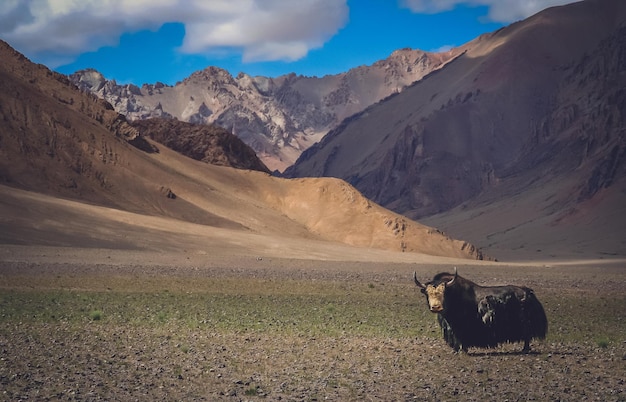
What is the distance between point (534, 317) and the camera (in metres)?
18.2

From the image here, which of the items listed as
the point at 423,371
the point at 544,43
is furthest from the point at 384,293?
the point at 544,43

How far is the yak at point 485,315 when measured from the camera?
17.6 meters

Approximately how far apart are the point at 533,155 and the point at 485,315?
147 m

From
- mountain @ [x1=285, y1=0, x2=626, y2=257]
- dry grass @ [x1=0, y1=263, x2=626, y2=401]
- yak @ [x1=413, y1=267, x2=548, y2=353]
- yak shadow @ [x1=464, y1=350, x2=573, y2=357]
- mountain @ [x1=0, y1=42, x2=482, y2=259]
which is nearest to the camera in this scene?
dry grass @ [x1=0, y1=263, x2=626, y2=401]

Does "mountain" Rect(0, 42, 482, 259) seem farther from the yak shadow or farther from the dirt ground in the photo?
the yak shadow

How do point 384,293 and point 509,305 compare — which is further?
point 384,293

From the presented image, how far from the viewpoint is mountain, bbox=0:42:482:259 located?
57.3 meters

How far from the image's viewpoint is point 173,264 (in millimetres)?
47531

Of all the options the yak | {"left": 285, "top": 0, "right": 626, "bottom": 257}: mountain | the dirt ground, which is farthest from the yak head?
{"left": 285, "top": 0, "right": 626, "bottom": 257}: mountain

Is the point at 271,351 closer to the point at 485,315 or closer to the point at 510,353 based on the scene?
the point at 485,315

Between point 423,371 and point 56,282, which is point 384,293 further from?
point 423,371

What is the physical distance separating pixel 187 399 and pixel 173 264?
112ft

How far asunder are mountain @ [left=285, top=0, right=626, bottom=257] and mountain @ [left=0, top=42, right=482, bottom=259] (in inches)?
1054

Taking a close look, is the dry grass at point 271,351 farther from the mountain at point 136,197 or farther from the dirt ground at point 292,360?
the mountain at point 136,197
